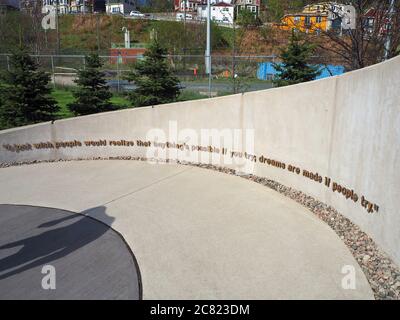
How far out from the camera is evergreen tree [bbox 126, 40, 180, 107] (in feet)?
43.1

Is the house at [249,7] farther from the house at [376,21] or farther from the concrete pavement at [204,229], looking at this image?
the concrete pavement at [204,229]

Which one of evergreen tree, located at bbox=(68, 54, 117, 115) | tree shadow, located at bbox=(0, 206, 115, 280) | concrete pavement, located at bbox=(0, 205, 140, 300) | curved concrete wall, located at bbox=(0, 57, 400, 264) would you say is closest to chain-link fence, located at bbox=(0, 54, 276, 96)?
evergreen tree, located at bbox=(68, 54, 117, 115)

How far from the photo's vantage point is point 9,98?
12.7m

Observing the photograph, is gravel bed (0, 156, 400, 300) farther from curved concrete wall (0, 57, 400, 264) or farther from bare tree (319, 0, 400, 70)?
bare tree (319, 0, 400, 70)

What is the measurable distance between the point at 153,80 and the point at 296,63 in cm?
465

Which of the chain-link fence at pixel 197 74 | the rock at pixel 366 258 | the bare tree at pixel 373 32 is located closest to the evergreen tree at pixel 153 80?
the bare tree at pixel 373 32

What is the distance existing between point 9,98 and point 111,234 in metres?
9.11

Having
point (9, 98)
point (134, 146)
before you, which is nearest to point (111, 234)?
point (134, 146)

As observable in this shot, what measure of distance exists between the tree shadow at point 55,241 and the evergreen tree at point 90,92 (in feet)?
25.3

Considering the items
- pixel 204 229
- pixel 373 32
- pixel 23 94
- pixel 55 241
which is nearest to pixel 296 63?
pixel 373 32

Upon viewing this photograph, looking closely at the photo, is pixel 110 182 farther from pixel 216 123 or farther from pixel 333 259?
Answer: pixel 333 259

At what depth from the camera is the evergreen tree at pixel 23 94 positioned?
493 inches

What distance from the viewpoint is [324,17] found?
42.2ft

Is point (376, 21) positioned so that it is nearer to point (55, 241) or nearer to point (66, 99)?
point (55, 241)
